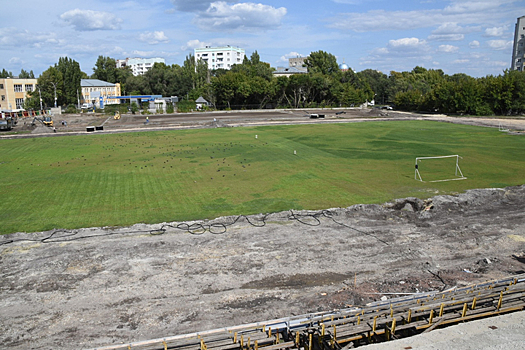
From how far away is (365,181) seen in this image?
27391mm

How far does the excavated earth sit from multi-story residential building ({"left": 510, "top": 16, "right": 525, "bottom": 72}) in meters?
143

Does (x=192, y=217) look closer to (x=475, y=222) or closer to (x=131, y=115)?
(x=475, y=222)

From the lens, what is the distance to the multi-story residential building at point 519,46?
13394 centimetres

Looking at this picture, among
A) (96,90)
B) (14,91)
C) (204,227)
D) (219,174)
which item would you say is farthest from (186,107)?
(204,227)

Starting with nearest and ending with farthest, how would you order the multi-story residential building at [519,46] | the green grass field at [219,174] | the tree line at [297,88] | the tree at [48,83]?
the green grass field at [219,174]
the tree line at [297,88]
the tree at [48,83]
the multi-story residential building at [519,46]

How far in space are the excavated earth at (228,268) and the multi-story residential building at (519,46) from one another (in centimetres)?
14302

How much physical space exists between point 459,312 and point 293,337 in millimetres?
4660

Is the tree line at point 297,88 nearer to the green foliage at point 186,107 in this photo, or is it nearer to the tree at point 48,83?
the tree at point 48,83

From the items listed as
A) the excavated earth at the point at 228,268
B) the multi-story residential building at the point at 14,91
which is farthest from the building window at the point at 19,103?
the excavated earth at the point at 228,268

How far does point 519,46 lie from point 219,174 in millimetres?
147689

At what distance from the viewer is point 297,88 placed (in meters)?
111

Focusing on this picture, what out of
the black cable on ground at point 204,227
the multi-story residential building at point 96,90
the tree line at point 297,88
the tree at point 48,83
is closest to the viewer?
the black cable on ground at point 204,227

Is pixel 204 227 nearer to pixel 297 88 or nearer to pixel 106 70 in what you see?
pixel 297 88

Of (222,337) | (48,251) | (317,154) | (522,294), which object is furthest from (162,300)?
(317,154)
